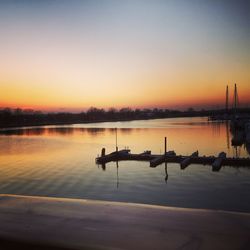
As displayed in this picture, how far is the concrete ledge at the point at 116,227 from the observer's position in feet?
20.9

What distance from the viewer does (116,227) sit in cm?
736

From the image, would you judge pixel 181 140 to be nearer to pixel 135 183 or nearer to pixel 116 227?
pixel 135 183

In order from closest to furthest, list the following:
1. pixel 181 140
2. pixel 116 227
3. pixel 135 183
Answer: pixel 116 227, pixel 135 183, pixel 181 140

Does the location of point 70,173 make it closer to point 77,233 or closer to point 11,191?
point 11,191

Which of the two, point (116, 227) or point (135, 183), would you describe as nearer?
point (116, 227)

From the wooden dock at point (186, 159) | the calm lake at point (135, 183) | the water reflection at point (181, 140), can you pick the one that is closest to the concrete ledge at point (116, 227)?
the calm lake at point (135, 183)

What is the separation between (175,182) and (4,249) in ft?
58.7

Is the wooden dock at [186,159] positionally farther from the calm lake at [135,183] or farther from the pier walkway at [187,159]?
the calm lake at [135,183]

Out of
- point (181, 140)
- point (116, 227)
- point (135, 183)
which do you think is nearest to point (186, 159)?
point (135, 183)

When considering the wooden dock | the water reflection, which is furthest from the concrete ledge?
the water reflection

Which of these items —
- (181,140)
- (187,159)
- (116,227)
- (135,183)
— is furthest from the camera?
(181,140)

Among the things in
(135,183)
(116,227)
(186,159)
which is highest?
(116,227)

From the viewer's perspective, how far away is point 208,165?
2905 cm

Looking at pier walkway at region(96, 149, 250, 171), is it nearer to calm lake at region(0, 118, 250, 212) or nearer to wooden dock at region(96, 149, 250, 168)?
wooden dock at region(96, 149, 250, 168)
